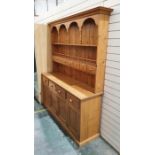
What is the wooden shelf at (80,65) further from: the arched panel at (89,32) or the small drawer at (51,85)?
the small drawer at (51,85)

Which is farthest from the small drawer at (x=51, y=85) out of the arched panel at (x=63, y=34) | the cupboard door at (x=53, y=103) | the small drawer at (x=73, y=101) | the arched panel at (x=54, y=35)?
the arched panel at (x=54, y=35)

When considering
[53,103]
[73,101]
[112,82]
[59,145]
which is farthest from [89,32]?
[59,145]

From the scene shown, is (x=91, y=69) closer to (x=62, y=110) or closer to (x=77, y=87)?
(x=77, y=87)

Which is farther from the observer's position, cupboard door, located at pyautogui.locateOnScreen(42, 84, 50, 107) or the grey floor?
cupboard door, located at pyautogui.locateOnScreen(42, 84, 50, 107)

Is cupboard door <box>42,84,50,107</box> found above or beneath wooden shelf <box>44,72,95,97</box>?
beneath

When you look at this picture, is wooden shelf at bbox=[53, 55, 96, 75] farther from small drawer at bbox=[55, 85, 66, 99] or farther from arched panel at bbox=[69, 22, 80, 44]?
small drawer at bbox=[55, 85, 66, 99]

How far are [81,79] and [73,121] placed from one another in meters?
0.85

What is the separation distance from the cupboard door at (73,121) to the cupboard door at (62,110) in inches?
6.4

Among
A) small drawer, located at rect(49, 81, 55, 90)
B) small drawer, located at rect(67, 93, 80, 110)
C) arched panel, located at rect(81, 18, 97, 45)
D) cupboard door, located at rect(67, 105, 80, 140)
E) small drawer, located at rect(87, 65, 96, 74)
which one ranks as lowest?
cupboard door, located at rect(67, 105, 80, 140)

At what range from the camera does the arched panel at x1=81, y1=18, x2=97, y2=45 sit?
2.44 meters

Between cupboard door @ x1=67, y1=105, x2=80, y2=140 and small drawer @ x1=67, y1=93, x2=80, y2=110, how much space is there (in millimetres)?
91

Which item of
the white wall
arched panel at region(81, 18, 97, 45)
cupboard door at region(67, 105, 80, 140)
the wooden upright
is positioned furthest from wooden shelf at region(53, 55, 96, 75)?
cupboard door at region(67, 105, 80, 140)
